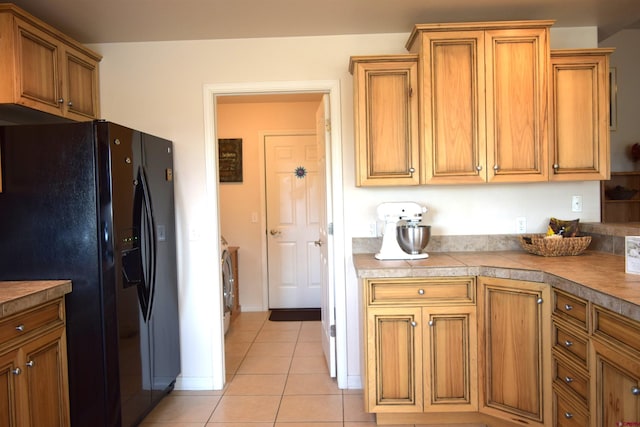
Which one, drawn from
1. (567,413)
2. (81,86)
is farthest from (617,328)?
(81,86)

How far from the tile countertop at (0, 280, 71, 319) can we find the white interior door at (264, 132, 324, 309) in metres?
2.92

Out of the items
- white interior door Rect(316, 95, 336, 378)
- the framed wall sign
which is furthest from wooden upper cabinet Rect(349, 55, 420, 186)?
the framed wall sign

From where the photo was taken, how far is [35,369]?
1.83 m

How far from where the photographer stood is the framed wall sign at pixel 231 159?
4.79m

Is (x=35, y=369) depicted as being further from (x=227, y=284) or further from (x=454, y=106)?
(x=454, y=106)

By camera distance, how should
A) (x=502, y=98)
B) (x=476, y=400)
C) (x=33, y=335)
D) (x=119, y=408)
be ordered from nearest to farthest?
Answer: (x=33, y=335), (x=119, y=408), (x=476, y=400), (x=502, y=98)

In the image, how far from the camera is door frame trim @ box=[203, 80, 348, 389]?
285 centimetres

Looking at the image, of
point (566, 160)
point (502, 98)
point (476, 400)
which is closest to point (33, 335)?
point (476, 400)

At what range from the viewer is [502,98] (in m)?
2.47

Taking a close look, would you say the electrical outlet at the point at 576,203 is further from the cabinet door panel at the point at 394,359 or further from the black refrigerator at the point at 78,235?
the black refrigerator at the point at 78,235

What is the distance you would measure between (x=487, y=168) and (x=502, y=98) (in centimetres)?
41

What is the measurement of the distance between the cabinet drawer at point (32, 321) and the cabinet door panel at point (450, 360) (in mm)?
1811

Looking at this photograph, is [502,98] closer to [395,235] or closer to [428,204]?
[428,204]

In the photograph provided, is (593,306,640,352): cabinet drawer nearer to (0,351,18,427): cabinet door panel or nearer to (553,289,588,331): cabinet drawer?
(553,289,588,331): cabinet drawer
